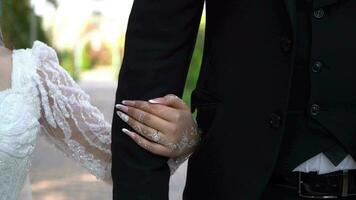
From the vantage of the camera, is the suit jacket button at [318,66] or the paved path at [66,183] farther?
the paved path at [66,183]

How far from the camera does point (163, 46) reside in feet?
5.51

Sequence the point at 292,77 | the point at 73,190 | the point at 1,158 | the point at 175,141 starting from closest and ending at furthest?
the point at 292,77, the point at 175,141, the point at 1,158, the point at 73,190

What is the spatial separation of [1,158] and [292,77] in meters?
1.19

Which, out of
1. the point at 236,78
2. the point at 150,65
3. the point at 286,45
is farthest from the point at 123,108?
the point at 286,45

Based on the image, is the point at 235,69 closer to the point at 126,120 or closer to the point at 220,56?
the point at 220,56

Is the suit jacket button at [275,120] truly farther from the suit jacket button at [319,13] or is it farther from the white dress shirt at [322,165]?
the suit jacket button at [319,13]

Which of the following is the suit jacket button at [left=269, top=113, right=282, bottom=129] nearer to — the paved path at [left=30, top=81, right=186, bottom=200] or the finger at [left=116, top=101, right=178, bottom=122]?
the finger at [left=116, top=101, right=178, bottom=122]

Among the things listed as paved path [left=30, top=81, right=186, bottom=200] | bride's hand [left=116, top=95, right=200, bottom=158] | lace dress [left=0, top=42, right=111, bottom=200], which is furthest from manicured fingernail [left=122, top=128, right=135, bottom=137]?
paved path [left=30, top=81, right=186, bottom=200]

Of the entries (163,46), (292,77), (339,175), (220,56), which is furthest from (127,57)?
(339,175)

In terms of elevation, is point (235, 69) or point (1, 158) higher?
point (235, 69)

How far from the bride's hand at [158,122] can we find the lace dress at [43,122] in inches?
30.2

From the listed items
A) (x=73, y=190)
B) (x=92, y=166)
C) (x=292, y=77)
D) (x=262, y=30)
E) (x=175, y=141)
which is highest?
(x=262, y=30)

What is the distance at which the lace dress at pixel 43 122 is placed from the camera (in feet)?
8.07

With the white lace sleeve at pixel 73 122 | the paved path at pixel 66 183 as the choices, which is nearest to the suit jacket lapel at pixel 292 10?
the white lace sleeve at pixel 73 122
